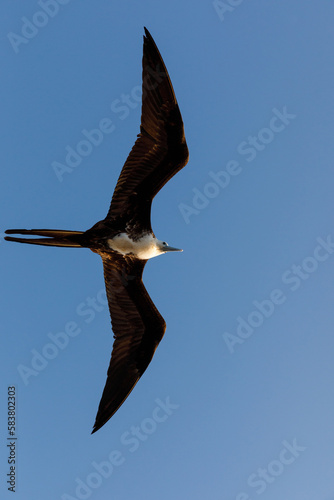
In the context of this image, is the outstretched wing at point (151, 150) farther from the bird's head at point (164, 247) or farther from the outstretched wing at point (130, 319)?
the outstretched wing at point (130, 319)

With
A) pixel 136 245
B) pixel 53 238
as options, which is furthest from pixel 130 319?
pixel 53 238

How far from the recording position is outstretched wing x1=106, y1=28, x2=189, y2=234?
676 centimetres

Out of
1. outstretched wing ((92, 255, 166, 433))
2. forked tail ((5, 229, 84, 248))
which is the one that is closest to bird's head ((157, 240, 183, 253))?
outstretched wing ((92, 255, 166, 433))

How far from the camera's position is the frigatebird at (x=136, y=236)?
6.93 metres

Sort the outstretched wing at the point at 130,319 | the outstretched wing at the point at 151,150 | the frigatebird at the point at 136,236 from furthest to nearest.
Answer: the outstretched wing at the point at 130,319, the frigatebird at the point at 136,236, the outstretched wing at the point at 151,150

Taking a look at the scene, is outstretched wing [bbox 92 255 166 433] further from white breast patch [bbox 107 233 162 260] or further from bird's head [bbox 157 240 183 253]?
bird's head [bbox 157 240 183 253]

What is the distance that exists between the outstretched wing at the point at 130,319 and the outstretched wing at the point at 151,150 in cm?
65

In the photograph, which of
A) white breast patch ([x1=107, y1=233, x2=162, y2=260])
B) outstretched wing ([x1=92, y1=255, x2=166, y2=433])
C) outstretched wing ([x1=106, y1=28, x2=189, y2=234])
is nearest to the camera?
outstretched wing ([x1=106, y1=28, x2=189, y2=234])

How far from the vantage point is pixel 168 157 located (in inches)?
284

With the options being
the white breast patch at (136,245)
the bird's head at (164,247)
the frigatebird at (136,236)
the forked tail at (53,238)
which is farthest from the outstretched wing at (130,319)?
the forked tail at (53,238)

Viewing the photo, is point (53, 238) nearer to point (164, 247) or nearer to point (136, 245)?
point (136, 245)

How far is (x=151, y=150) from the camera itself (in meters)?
7.17

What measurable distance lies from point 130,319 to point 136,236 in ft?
3.63

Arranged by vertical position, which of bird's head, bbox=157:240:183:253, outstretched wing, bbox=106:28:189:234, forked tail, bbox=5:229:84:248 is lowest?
bird's head, bbox=157:240:183:253
